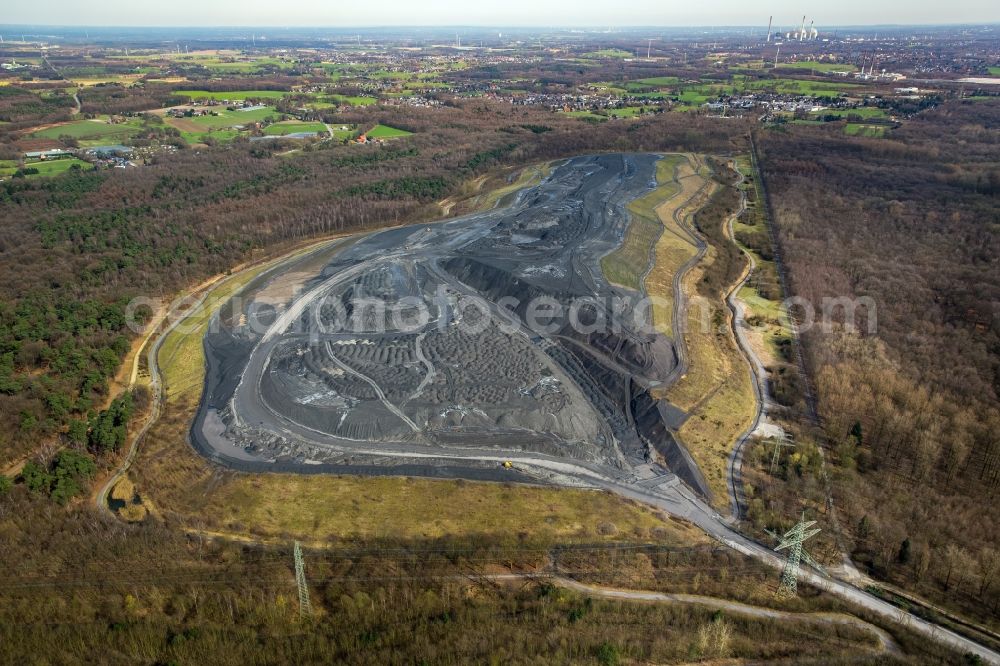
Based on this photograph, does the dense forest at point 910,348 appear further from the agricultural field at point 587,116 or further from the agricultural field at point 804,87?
the agricultural field at point 804,87

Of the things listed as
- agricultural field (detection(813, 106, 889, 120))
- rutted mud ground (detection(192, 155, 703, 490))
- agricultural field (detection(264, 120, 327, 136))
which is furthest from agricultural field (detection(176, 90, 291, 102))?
agricultural field (detection(813, 106, 889, 120))

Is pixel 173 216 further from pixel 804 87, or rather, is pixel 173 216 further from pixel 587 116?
pixel 804 87

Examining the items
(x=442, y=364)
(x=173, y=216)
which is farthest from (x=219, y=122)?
(x=442, y=364)

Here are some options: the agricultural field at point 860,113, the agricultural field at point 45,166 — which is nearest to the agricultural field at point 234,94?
the agricultural field at point 45,166

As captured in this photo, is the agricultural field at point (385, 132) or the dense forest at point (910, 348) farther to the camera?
the agricultural field at point (385, 132)

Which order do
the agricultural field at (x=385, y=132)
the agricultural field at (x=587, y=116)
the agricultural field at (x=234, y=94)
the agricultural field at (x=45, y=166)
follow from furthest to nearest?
the agricultural field at (x=234, y=94), the agricultural field at (x=587, y=116), the agricultural field at (x=385, y=132), the agricultural field at (x=45, y=166)

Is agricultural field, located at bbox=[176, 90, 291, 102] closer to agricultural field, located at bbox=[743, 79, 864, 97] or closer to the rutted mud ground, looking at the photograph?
the rutted mud ground
